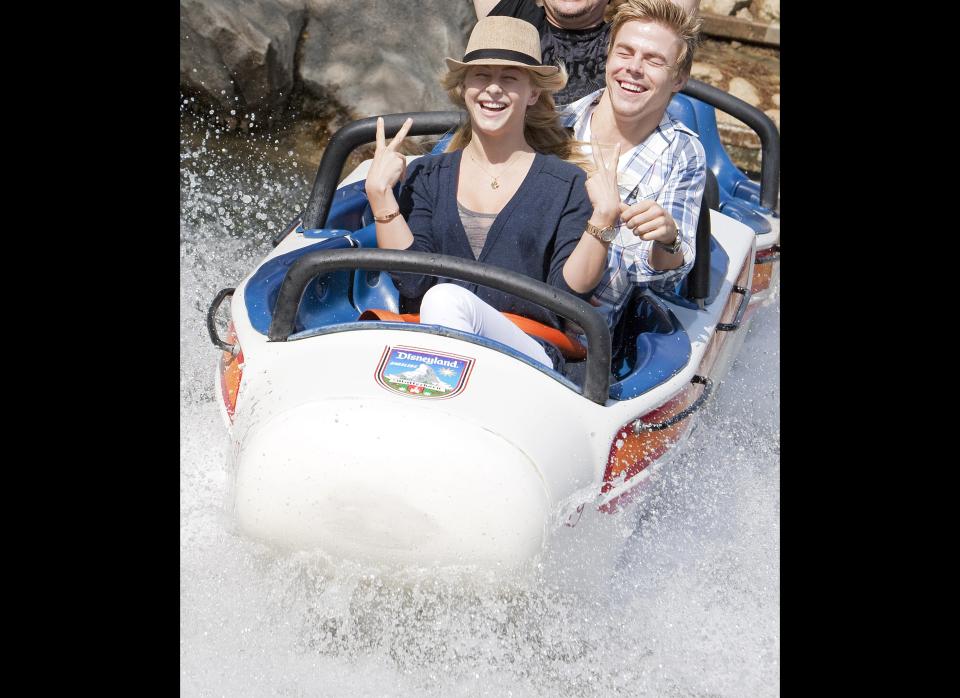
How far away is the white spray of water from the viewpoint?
2.00 m

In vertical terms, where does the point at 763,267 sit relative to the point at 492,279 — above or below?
below

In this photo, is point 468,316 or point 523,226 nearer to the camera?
point 468,316

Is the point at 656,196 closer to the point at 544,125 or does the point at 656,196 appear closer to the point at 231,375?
the point at 544,125

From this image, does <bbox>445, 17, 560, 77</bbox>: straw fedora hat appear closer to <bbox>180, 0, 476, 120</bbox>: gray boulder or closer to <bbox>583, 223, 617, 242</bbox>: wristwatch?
<bbox>583, 223, 617, 242</bbox>: wristwatch

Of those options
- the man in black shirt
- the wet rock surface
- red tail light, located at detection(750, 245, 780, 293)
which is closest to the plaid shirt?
the man in black shirt

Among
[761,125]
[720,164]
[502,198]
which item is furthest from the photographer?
[720,164]

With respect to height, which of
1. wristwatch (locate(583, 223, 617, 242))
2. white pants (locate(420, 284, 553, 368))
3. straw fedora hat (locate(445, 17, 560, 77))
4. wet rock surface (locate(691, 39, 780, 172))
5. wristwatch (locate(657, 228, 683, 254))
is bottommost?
wet rock surface (locate(691, 39, 780, 172))

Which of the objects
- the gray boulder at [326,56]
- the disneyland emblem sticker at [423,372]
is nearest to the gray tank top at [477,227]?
the disneyland emblem sticker at [423,372]

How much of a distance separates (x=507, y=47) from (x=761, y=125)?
1.40 m

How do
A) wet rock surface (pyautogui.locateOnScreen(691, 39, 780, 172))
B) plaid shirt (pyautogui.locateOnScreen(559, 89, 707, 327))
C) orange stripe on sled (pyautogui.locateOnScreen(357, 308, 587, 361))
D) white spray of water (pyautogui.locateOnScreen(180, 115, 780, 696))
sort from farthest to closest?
wet rock surface (pyautogui.locateOnScreen(691, 39, 780, 172)) → plaid shirt (pyautogui.locateOnScreen(559, 89, 707, 327)) → orange stripe on sled (pyautogui.locateOnScreen(357, 308, 587, 361)) → white spray of water (pyautogui.locateOnScreen(180, 115, 780, 696))

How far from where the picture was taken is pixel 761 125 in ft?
11.0

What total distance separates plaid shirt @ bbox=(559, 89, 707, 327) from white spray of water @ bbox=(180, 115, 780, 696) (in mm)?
398

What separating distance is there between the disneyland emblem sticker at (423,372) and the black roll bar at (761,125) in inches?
69.3

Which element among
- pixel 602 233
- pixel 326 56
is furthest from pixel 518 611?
pixel 326 56
